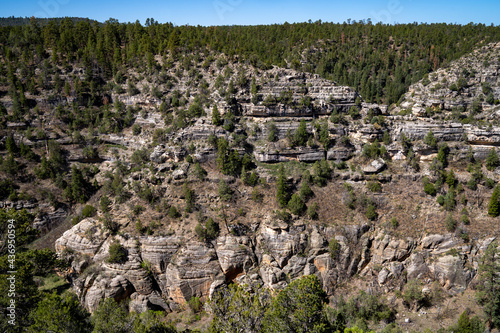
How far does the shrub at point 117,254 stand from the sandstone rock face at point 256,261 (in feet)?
2.46

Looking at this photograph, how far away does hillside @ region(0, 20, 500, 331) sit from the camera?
4359 cm

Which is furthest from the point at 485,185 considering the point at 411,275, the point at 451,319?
the point at 451,319

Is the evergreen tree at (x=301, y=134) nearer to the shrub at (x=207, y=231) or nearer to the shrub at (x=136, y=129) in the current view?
the shrub at (x=207, y=231)

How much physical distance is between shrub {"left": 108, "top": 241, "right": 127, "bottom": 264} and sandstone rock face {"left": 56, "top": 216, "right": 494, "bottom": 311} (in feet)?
2.46

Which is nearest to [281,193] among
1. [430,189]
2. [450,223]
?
[430,189]

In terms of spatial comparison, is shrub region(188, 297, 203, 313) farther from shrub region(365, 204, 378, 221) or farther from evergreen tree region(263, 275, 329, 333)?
shrub region(365, 204, 378, 221)

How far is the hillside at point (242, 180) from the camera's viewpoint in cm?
4359

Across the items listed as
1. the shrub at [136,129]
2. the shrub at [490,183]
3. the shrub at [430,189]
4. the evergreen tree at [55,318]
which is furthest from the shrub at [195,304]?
the shrub at [490,183]

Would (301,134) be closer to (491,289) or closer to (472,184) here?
(472,184)

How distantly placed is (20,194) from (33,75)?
39.6 m

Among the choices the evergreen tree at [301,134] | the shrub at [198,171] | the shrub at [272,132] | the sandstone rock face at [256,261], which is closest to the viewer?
the sandstone rock face at [256,261]

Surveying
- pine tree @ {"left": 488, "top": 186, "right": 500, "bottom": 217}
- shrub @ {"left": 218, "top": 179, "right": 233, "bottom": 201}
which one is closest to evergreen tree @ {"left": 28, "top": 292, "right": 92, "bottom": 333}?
shrub @ {"left": 218, "top": 179, "right": 233, "bottom": 201}

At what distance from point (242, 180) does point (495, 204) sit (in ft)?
134

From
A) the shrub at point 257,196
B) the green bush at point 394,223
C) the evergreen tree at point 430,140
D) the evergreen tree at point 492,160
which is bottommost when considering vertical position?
the green bush at point 394,223
